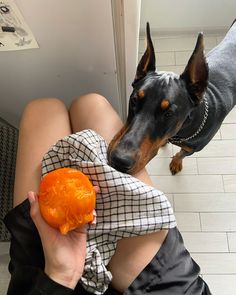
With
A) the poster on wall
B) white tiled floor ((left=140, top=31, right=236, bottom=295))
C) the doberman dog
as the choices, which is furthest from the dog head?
white tiled floor ((left=140, top=31, right=236, bottom=295))

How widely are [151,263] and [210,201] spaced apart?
0.78m

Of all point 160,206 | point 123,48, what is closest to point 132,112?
point 123,48

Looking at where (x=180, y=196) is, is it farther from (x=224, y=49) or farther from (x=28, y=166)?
(x=28, y=166)

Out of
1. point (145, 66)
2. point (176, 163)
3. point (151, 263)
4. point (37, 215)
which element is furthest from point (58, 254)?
point (176, 163)

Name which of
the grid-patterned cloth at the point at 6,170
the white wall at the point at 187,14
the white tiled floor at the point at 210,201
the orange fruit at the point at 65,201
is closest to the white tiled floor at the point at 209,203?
the white tiled floor at the point at 210,201

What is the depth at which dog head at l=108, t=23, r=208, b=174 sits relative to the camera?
1.00 metres

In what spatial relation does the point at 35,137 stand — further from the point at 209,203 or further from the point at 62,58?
the point at 209,203

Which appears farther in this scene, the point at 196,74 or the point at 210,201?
the point at 210,201

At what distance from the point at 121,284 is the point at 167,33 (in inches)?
59.4

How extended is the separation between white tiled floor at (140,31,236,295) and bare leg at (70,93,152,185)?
0.59 meters

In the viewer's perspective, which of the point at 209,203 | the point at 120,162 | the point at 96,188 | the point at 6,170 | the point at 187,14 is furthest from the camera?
the point at 187,14

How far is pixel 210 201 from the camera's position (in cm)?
Result: 158

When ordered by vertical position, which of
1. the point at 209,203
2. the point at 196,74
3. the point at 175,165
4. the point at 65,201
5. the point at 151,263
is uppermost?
the point at 196,74

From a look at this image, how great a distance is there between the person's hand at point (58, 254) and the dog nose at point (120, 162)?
216 millimetres
